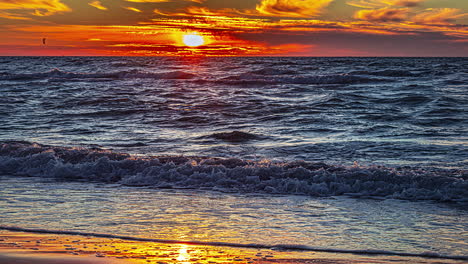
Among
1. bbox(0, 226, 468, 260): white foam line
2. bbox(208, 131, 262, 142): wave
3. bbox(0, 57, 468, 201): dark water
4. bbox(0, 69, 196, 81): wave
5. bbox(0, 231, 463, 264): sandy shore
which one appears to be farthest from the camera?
bbox(0, 69, 196, 81): wave

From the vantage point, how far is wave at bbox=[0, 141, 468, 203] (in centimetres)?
700

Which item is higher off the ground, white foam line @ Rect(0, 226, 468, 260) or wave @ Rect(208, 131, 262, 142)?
wave @ Rect(208, 131, 262, 142)

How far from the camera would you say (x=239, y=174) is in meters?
7.83

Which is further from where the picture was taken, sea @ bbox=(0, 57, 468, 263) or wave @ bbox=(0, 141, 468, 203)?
wave @ bbox=(0, 141, 468, 203)

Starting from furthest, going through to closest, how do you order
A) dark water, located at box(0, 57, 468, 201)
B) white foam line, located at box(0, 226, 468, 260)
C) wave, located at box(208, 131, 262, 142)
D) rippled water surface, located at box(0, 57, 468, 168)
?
wave, located at box(208, 131, 262, 142), rippled water surface, located at box(0, 57, 468, 168), dark water, located at box(0, 57, 468, 201), white foam line, located at box(0, 226, 468, 260)

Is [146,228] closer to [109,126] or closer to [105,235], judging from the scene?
[105,235]

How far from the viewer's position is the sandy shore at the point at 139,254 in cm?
392

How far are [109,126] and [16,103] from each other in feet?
24.3

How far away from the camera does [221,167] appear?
317 inches

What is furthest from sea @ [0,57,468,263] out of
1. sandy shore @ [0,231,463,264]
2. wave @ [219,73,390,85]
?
wave @ [219,73,390,85]

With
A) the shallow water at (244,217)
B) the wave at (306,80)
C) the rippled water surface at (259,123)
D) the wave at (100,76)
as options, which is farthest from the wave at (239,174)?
the wave at (100,76)

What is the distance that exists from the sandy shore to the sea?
29 centimetres

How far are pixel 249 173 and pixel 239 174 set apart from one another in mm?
165

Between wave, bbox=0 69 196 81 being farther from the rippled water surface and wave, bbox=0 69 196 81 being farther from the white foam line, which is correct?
the white foam line
